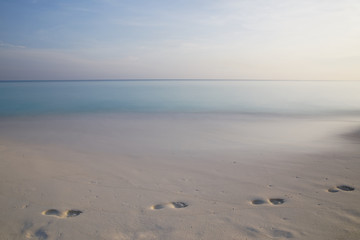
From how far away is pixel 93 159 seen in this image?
736 cm

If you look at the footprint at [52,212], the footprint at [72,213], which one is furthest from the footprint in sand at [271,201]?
the footprint at [52,212]

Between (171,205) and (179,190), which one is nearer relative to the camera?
(171,205)

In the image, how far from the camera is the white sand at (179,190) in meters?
3.67

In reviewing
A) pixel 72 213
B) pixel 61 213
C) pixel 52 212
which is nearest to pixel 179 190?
pixel 72 213

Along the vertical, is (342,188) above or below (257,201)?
above

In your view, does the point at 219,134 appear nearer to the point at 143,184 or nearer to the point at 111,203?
the point at 143,184

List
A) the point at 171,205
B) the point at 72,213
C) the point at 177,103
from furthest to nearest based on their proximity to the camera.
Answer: the point at 177,103 → the point at 171,205 → the point at 72,213

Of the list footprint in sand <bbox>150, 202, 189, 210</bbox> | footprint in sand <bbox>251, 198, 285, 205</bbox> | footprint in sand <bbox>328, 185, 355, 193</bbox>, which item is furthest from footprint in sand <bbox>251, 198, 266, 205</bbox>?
footprint in sand <bbox>328, 185, 355, 193</bbox>

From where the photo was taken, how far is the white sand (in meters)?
3.67

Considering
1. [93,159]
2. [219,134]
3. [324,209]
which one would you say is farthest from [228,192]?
[219,134]

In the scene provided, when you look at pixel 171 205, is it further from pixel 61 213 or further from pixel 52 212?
pixel 52 212

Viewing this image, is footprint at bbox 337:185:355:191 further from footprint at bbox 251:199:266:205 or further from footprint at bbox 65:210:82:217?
footprint at bbox 65:210:82:217

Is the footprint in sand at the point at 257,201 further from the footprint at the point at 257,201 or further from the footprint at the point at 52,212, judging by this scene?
the footprint at the point at 52,212

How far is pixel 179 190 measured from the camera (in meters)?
5.04
